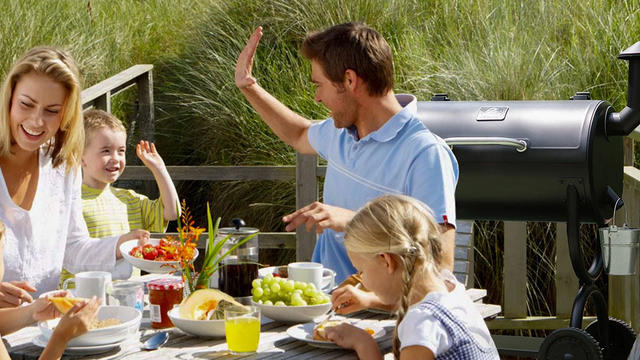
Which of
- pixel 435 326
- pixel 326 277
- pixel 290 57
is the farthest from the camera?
pixel 290 57

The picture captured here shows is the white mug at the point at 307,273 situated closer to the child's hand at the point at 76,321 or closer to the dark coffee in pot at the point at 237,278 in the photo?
the dark coffee in pot at the point at 237,278

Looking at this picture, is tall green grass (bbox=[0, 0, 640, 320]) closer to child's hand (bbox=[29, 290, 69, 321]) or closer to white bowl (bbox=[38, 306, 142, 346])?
white bowl (bbox=[38, 306, 142, 346])

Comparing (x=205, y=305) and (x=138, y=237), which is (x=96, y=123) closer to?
(x=138, y=237)

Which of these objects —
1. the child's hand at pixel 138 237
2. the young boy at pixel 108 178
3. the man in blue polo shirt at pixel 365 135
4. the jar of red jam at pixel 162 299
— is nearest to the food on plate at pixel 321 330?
the jar of red jam at pixel 162 299

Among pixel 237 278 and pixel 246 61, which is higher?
pixel 246 61

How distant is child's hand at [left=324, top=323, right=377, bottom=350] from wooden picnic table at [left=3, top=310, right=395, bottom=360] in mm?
39

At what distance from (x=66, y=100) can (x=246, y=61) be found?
943mm

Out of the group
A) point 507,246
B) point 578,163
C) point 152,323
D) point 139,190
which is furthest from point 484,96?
point 152,323

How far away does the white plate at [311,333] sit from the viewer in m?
2.49

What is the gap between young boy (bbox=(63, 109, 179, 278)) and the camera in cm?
409

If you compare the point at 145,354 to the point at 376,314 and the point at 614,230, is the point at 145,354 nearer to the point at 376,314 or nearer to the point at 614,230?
the point at 376,314

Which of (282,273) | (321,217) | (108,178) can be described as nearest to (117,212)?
(108,178)

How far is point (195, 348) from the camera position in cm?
251

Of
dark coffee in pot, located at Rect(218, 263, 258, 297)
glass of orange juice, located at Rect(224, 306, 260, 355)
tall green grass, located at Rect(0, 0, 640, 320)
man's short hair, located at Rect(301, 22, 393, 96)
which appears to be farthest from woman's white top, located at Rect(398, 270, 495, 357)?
tall green grass, located at Rect(0, 0, 640, 320)
